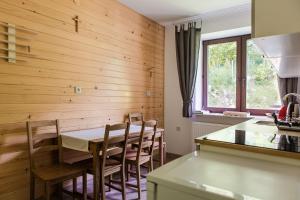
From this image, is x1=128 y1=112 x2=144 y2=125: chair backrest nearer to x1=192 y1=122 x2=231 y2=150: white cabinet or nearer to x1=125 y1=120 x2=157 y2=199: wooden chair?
x1=125 y1=120 x2=157 y2=199: wooden chair

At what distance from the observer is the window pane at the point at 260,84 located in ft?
11.9

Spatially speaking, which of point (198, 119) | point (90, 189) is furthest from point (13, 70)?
point (198, 119)

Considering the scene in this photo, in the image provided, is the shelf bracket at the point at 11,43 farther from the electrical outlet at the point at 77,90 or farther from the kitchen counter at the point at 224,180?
the kitchen counter at the point at 224,180

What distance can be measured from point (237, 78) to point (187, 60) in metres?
0.93

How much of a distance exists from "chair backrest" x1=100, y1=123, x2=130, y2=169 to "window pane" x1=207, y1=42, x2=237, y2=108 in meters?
2.41

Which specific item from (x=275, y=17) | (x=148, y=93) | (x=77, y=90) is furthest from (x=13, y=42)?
(x=148, y=93)

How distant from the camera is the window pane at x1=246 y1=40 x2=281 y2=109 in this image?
11.9 ft

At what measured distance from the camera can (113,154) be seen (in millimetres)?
2287

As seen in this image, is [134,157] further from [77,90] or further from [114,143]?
[77,90]

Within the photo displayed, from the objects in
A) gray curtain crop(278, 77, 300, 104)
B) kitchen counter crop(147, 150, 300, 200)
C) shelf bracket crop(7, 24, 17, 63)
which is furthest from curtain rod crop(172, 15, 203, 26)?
kitchen counter crop(147, 150, 300, 200)

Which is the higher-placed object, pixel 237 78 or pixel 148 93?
pixel 237 78

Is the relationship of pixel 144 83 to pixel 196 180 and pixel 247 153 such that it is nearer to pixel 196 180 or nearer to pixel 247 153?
pixel 247 153

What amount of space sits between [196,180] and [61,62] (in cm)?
221

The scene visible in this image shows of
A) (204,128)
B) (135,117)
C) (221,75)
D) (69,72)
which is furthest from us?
(221,75)
